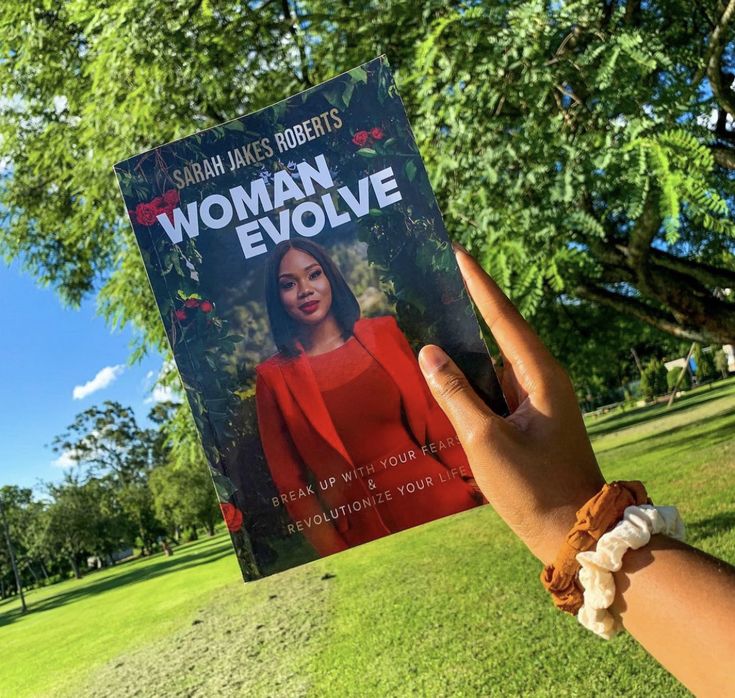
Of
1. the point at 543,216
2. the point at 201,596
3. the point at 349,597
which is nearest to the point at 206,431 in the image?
the point at 543,216

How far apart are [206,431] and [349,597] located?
10.1 meters

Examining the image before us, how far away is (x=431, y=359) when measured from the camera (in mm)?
1605

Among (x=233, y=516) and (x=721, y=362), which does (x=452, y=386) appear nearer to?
(x=233, y=516)

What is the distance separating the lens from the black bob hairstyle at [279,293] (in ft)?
5.61

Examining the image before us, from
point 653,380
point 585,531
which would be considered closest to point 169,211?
point 585,531

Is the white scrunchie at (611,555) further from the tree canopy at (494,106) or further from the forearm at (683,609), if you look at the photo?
the tree canopy at (494,106)

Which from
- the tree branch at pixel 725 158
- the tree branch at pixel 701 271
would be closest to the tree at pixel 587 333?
the tree branch at pixel 701 271

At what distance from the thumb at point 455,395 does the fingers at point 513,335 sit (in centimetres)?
11

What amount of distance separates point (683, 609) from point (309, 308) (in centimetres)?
99

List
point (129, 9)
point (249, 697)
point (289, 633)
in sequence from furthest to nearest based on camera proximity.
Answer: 1. point (289, 633)
2. point (249, 697)
3. point (129, 9)

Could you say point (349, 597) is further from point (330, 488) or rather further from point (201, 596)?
point (330, 488)

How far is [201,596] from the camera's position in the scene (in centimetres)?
1756

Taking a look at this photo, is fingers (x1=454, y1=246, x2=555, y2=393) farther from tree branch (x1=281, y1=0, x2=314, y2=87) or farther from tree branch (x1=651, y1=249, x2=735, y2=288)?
tree branch (x1=651, y1=249, x2=735, y2=288)

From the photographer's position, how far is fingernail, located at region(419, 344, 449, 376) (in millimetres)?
1595
